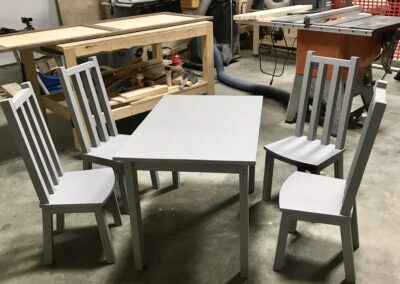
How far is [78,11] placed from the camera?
5008mm

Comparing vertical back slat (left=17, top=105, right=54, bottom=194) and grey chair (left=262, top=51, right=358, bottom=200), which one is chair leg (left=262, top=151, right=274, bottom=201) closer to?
grey chair (left=262, top=51, right=358, bottom=200)

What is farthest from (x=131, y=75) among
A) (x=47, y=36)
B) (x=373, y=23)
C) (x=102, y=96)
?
(x=373, y=23)

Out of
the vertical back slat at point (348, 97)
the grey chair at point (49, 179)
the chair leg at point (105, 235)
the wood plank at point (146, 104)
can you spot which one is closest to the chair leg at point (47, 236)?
the grey chair at point (49, 179)

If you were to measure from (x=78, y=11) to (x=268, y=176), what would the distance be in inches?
147

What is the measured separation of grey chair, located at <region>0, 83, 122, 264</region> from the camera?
1735 millimetres

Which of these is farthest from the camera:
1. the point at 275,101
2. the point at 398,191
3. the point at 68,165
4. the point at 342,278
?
the point at 275,101

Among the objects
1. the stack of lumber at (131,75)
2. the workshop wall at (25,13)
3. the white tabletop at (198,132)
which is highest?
the workshop wall at (25,13)

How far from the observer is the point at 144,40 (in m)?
3.00

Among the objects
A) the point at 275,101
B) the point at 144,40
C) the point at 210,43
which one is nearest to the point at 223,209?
the point at 144,40

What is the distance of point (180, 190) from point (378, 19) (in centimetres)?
198

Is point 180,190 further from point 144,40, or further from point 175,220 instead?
point 144,40

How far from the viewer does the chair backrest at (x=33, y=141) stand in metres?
1.68

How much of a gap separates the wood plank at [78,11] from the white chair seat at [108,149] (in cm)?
308

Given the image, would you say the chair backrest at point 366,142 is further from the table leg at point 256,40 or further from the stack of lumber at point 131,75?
the table leg at point 256,40
